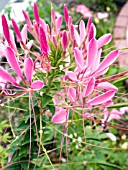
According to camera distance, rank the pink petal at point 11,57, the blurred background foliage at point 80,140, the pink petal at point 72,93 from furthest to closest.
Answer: the blurred background foliage at point 80,140, the pink petal at point 72,93, the pink petal at point 11,57

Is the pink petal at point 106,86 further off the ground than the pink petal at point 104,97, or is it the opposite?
the pink petal at point 106,86

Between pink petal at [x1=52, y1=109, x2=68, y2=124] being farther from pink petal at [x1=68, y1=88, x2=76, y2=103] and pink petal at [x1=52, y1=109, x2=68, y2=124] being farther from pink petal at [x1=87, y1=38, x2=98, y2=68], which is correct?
pink petal at [x1=87, y1=38, x2=98, y2=68]

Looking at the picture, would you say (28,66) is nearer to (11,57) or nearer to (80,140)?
(11,57)

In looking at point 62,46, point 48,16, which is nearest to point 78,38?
point 62,46

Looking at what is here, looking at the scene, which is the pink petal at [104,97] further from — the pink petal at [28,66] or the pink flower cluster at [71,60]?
the pink petal at [28,66]

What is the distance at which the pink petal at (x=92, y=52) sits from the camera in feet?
2.13

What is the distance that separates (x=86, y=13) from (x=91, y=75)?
68.2 inches

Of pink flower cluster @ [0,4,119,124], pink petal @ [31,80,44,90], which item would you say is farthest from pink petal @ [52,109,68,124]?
pink petal @ [31,80,44,90]

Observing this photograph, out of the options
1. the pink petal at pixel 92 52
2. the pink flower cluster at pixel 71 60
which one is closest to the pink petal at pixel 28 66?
the pink flower cluster at pixel 71 60

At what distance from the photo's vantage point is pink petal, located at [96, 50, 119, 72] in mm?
687

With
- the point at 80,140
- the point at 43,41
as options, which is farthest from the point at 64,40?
the point at 80,140

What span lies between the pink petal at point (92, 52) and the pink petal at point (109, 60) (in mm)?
29

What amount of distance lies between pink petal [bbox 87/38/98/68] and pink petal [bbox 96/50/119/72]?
0.03 meters

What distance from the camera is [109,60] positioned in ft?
2.27
